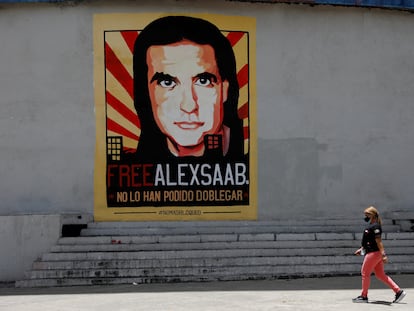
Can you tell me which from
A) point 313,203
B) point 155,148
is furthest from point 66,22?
point 313,203

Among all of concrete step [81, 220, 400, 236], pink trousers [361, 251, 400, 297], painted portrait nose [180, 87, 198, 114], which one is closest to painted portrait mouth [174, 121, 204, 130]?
painted portrait nose [180, 87, 198, 114]

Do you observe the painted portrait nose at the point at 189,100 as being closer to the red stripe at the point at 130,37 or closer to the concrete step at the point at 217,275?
the red stripe at the point at 130,37

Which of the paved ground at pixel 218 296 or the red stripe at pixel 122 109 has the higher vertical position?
the red stripe at pixel 122 109

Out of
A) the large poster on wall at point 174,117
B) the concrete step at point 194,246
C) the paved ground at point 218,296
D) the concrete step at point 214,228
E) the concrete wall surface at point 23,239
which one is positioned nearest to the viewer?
the paved ground at point 218,296

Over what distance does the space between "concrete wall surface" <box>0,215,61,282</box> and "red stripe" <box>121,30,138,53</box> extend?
379cm

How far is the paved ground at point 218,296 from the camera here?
1138 centimetres

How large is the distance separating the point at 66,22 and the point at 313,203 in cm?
632

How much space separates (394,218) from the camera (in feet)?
53.4

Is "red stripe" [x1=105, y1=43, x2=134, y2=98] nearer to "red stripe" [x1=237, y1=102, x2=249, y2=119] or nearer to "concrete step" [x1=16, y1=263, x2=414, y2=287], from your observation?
"red stripe" [x1=237, y1=102, x2=249, y2=119]

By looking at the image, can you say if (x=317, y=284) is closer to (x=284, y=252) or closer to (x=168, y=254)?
(x=284, y=252)

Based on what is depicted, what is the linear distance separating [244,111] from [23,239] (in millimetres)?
5148

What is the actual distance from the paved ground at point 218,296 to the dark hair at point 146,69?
10.1 feet

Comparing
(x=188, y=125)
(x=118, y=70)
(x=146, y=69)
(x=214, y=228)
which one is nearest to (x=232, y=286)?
(x=214, y=228)

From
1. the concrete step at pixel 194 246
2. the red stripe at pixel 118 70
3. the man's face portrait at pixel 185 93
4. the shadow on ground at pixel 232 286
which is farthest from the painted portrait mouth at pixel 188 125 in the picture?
the shadow on ground at pixel 232 286
